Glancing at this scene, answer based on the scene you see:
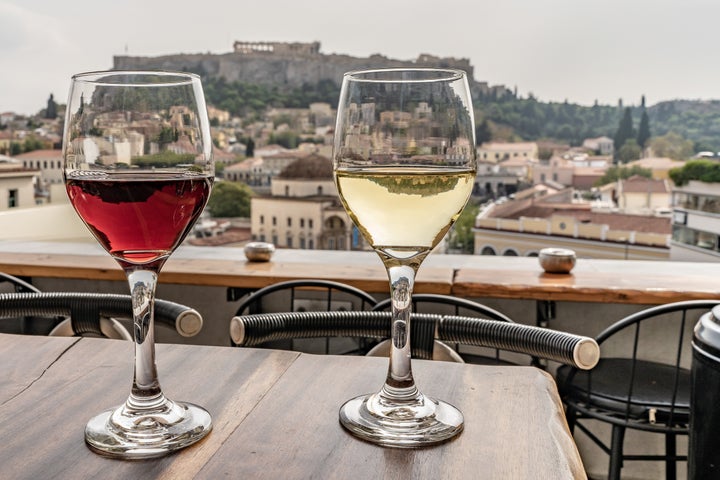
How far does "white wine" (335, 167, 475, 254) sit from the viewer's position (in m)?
0.49

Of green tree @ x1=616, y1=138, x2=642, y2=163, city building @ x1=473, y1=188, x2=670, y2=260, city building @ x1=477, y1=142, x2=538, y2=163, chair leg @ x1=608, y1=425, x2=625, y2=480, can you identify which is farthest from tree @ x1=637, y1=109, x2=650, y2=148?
chair leg @ x1=608, y1=425, x2=625, y2=480

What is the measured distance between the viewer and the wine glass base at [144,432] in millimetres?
455

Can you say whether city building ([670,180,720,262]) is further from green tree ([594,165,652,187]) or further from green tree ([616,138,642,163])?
green tree ([594,165,652,187])

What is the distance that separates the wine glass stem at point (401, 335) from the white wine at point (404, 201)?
18 millimetres

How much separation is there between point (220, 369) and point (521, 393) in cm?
26

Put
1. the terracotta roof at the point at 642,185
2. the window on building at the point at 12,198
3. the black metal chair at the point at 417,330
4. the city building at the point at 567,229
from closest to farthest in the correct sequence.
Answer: the black metal chair at the point at 417,330 < the window on building at the point at 12,198 < the city building at the point at 567,229 < the terracotta roof at the point at 642,185

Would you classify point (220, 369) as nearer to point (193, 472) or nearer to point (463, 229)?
point (193, 472)

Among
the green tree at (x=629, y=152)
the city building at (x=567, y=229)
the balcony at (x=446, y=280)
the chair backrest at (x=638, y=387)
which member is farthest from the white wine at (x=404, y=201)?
the green tree at (x=629, y=152)

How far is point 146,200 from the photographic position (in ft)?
1.51

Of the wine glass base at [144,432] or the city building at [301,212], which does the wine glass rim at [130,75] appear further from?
the city building at [301,212]

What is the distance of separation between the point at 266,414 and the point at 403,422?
0.10 metres

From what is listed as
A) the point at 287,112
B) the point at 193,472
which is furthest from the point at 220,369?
the point at 287,112

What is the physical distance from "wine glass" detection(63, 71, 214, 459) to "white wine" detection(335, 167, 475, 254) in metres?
0.10

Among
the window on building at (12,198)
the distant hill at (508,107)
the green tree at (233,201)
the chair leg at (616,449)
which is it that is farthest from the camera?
the distant hill at (508,107)
